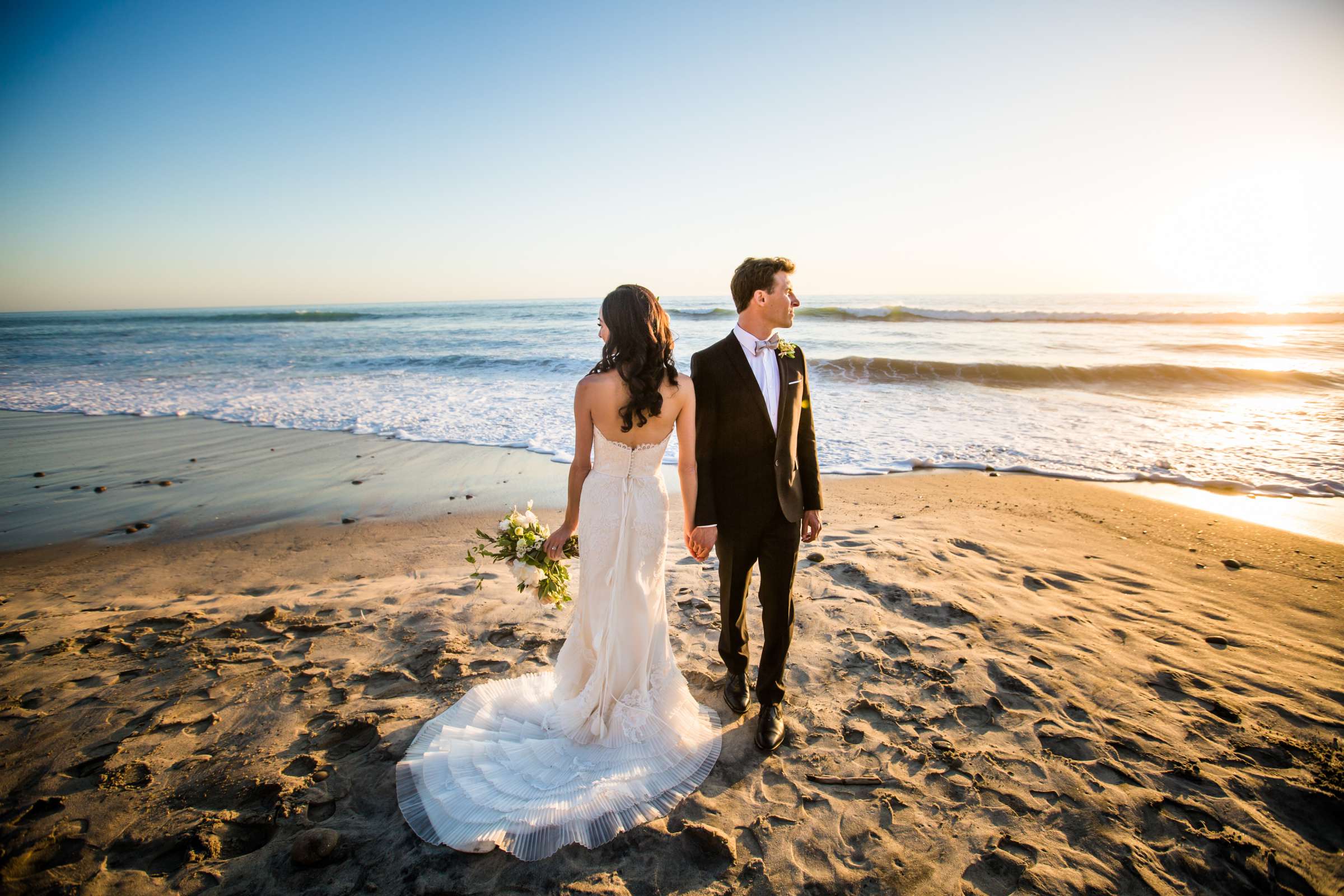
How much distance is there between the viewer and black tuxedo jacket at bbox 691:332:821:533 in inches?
123

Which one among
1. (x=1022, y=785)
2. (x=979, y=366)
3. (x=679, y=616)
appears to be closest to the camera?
(x=1022, y=785)

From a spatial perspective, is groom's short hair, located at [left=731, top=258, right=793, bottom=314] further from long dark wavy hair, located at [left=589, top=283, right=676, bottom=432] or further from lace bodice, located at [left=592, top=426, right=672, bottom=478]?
lace bodice, located at [left=592, top=426, right=672, bottom=478]

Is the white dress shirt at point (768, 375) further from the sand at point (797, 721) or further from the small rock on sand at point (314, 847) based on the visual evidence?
the small rock on sand at point (314, 847)

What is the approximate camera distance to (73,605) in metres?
4.67

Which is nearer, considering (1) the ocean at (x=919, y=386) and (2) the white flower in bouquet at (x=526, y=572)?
(2) the white flower in bouquet at (x=526, y=572)

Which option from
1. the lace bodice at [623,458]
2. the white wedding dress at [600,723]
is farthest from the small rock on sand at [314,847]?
the lace bodice at [623,458]

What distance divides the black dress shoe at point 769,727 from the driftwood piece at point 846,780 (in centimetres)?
25

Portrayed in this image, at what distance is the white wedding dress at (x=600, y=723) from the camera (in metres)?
2.69

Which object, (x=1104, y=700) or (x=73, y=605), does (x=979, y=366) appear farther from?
(x=73, y=605)

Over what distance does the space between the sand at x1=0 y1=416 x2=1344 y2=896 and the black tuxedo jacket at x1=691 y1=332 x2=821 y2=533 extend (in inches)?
52.1

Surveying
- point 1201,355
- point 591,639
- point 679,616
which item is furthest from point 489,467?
point 1201,355

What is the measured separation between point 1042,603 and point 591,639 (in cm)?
374

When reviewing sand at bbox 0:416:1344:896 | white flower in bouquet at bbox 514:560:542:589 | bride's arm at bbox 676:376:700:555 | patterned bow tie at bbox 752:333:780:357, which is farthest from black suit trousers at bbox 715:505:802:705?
white flower in bouquet at bbox 514:560:542:589

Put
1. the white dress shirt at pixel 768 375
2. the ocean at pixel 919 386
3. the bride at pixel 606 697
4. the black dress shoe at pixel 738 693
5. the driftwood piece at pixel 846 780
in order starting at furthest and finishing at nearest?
the ocean at pixel 919 386 < the black dress shoe at pixel 738 693 < the white dress shirt at pixel 768 375 < the driftwood piece at pixel 846 780 < the bride at pixel 606 697
